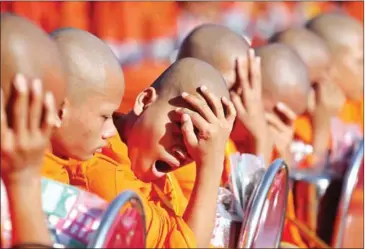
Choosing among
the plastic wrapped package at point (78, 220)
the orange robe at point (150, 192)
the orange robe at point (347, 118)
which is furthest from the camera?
the orange robe at point (347, 118)

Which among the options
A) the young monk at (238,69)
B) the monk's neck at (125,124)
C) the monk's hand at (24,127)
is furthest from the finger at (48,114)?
the young monk at (238,69)

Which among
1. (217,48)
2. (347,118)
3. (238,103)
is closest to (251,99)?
(238,103)

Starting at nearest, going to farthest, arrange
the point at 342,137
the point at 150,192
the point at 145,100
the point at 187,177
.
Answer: the point at 150,192, the point at 145,100, the point at 187,177, the point at 342,137

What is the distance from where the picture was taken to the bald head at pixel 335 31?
195 inches

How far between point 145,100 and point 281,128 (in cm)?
114

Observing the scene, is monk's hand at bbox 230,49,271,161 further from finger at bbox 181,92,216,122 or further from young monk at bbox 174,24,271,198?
finger at bbox 181,92,216,122

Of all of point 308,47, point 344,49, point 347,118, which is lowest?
point 347,118

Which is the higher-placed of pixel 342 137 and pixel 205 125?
pixel 342 137

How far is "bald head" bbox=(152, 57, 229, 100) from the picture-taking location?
259 centimetres

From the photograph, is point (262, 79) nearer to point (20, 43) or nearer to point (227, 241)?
point (227, 241)

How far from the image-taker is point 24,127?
1.80 m

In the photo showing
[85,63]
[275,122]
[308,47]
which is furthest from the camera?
[308,47]

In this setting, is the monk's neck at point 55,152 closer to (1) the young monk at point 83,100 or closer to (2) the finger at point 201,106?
(1) the young monk at point 83,100

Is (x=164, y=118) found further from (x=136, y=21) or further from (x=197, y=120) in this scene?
(x=136, y=21)
